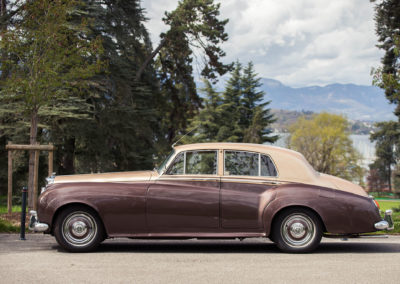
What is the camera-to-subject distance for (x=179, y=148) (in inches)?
307

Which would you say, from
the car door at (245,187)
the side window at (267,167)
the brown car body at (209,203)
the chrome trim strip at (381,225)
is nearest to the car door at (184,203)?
the brown car body at (209,203)

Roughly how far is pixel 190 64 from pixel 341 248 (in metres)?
28.1

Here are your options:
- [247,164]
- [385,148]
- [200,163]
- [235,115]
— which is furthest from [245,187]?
[385,148]

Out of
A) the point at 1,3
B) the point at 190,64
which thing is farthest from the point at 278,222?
the point at 190,64

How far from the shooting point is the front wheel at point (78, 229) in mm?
7500

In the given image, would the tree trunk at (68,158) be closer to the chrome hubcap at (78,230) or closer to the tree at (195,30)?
the tree at (195,30)

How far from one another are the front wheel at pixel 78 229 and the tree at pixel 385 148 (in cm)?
6603

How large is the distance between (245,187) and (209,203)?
0.60 meters

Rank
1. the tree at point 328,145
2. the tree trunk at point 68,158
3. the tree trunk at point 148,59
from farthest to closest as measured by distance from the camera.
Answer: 1. the tree at point 328,145
2. the tree trunk at point 148,59
3. the tree trunk at point 68,158

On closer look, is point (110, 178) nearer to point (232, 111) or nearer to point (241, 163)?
point (241, 163)
